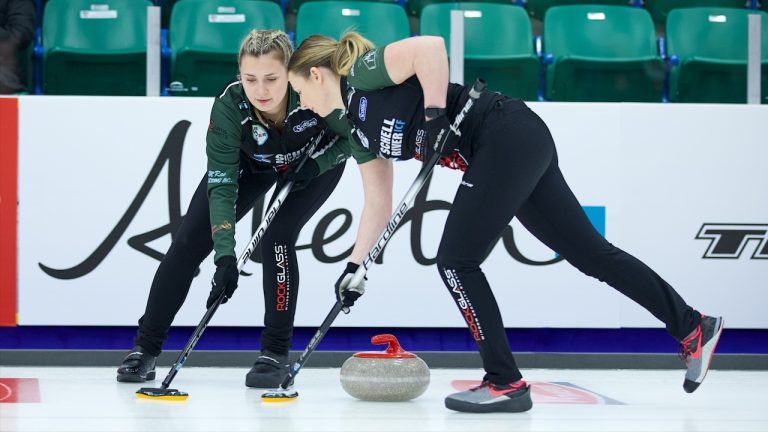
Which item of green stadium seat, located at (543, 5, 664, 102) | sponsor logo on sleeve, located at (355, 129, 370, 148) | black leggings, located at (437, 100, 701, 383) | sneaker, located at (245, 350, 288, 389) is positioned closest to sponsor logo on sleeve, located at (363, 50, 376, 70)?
sponsor logo on sleeve, located at (355, 129, 370, 148)

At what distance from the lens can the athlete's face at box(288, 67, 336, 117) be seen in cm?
284

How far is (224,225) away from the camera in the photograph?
122 inches

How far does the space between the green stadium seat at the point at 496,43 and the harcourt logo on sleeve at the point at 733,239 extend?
1.10 metres

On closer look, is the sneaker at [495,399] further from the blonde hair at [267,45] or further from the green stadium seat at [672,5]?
the green stadium seat at [672,5]

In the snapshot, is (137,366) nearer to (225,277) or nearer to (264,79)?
(225,277)

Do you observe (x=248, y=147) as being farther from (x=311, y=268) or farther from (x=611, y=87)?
(x=611, y=87)

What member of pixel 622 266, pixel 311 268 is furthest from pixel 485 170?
pixel 311 268

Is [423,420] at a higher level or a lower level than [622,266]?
lower

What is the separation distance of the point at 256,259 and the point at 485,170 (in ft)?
5.50

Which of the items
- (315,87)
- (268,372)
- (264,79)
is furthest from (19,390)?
(315,87)

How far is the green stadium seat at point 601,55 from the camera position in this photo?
15.5ft

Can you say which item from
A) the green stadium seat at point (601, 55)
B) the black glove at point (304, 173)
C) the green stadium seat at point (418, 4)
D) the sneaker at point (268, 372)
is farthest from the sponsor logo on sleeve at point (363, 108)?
the green stadium seat at point (418, 4)

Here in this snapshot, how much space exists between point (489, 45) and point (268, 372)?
2.40 metres

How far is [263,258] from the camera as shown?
134 inches
